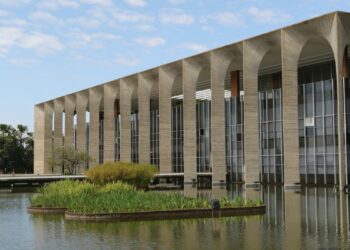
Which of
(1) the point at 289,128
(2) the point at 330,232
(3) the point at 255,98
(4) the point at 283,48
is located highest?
(4) the point at 283,48

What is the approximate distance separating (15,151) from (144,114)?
39331 mm

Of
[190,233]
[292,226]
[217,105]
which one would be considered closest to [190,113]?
[217,105]

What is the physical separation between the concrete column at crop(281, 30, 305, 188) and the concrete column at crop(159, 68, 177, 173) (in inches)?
778

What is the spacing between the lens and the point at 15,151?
95.0 meters

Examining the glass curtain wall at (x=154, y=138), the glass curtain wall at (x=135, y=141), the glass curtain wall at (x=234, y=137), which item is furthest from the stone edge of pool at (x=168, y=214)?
the glass curtain wall at (x=135, y=141)

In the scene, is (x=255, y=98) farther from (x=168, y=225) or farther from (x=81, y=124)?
(x=81, y=124)

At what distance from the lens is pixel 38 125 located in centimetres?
8975

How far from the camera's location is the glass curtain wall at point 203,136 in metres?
63.5

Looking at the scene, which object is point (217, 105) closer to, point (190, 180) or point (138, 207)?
point (190, 180)

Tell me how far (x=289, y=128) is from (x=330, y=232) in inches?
976

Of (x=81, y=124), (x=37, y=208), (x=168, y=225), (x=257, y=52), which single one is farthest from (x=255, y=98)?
(x=81, y=124)

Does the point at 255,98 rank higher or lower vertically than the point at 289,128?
higher

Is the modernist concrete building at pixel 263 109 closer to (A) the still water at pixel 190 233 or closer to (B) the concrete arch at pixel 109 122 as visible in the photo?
→ (B) the concrete arch at pixel 109 122

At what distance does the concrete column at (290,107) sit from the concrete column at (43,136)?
171ft
